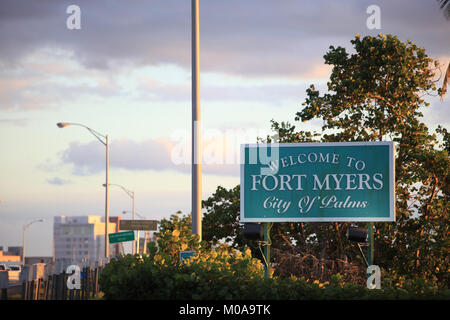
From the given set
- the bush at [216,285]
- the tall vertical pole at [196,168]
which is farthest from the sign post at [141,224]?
the bush at [216,285]

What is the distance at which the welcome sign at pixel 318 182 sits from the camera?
19594 millimetres

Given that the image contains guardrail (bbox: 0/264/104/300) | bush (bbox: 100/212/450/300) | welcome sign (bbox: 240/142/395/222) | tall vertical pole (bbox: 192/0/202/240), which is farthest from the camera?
guardrail (bbox: 0/264/104/300)

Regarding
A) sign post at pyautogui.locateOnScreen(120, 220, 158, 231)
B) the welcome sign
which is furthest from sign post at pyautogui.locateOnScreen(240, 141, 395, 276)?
sign post at pyautogui.locateOnScreen(120, 220, 158, 231)

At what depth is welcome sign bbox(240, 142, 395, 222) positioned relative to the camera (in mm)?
19594

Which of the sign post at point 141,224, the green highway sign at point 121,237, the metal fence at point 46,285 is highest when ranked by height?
the sign post at point 141,224

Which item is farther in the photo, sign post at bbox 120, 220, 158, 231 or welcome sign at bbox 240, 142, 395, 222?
sign post at bbox 120, 220, 158, 231

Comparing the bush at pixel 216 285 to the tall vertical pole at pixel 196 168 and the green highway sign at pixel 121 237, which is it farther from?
the green highway sign at pixel 121 237

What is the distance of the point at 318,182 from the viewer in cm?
1991

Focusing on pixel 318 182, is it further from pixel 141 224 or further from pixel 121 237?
pixel 121 237

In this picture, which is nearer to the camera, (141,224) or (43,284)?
(43,284)

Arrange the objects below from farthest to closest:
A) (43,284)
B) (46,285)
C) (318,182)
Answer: (43,284) < (46,285) < (318,182)

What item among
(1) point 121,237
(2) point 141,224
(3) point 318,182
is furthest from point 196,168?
(1) point 121,237

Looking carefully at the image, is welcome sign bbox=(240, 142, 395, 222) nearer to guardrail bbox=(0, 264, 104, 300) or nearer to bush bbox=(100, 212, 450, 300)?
bush bbox=(100, 212, 450, 300)
